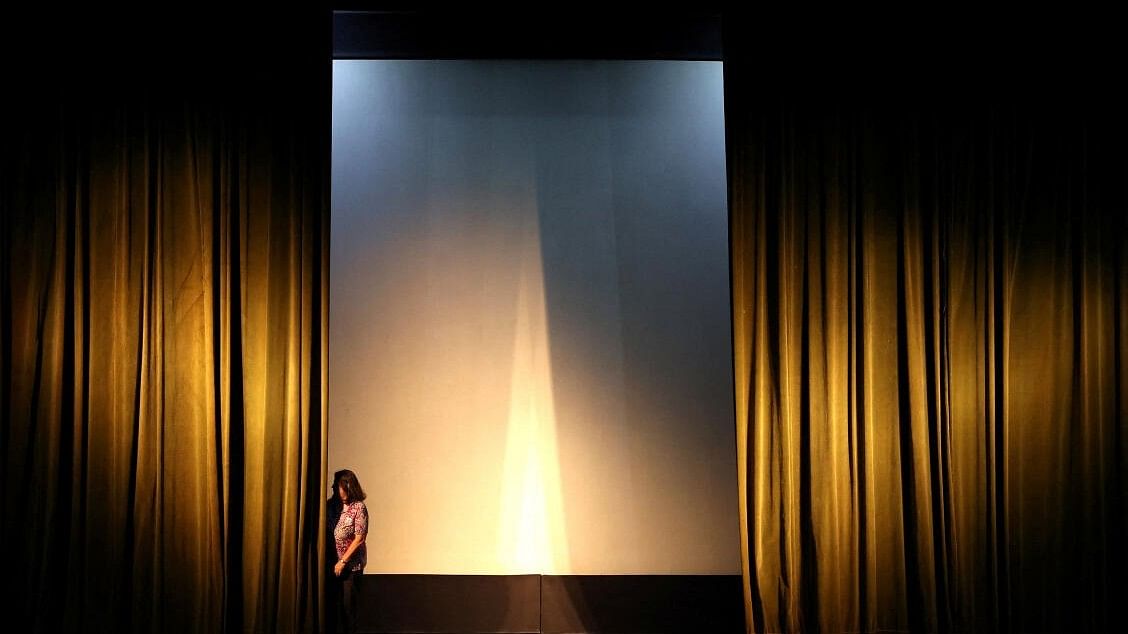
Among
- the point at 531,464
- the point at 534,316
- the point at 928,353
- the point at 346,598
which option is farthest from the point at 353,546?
the point at 928,353

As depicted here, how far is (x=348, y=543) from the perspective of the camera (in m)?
4.85

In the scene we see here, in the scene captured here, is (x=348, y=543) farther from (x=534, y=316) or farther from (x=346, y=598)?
(x=534, y=316)

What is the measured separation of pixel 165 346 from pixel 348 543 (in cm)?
135

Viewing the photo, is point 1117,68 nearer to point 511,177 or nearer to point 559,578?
point 511,177

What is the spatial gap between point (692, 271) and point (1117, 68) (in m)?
2.44

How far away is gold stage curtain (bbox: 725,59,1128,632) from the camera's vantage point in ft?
14.4

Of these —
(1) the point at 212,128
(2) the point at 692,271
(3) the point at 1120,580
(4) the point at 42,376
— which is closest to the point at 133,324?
(4) the point at 42,376

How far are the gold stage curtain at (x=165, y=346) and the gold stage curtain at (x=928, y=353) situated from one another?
2.11m

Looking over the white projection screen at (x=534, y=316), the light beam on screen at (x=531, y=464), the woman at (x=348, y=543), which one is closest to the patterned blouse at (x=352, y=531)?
the woman at (x=348, y=543)

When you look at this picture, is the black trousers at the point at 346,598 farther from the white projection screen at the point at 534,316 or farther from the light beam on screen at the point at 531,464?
the light beam on screen at the point at 531,464

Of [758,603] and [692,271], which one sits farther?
[692,271]

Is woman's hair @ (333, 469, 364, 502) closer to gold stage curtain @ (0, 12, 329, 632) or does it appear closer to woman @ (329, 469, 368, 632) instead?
woman @ (329, 469, 368, 632)

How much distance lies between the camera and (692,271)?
5785 mm

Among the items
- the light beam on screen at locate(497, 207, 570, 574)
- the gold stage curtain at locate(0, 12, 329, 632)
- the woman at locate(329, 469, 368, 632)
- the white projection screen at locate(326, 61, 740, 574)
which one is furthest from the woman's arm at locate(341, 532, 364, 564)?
the light beam on screen at locate(497, 207, 570, 574)
